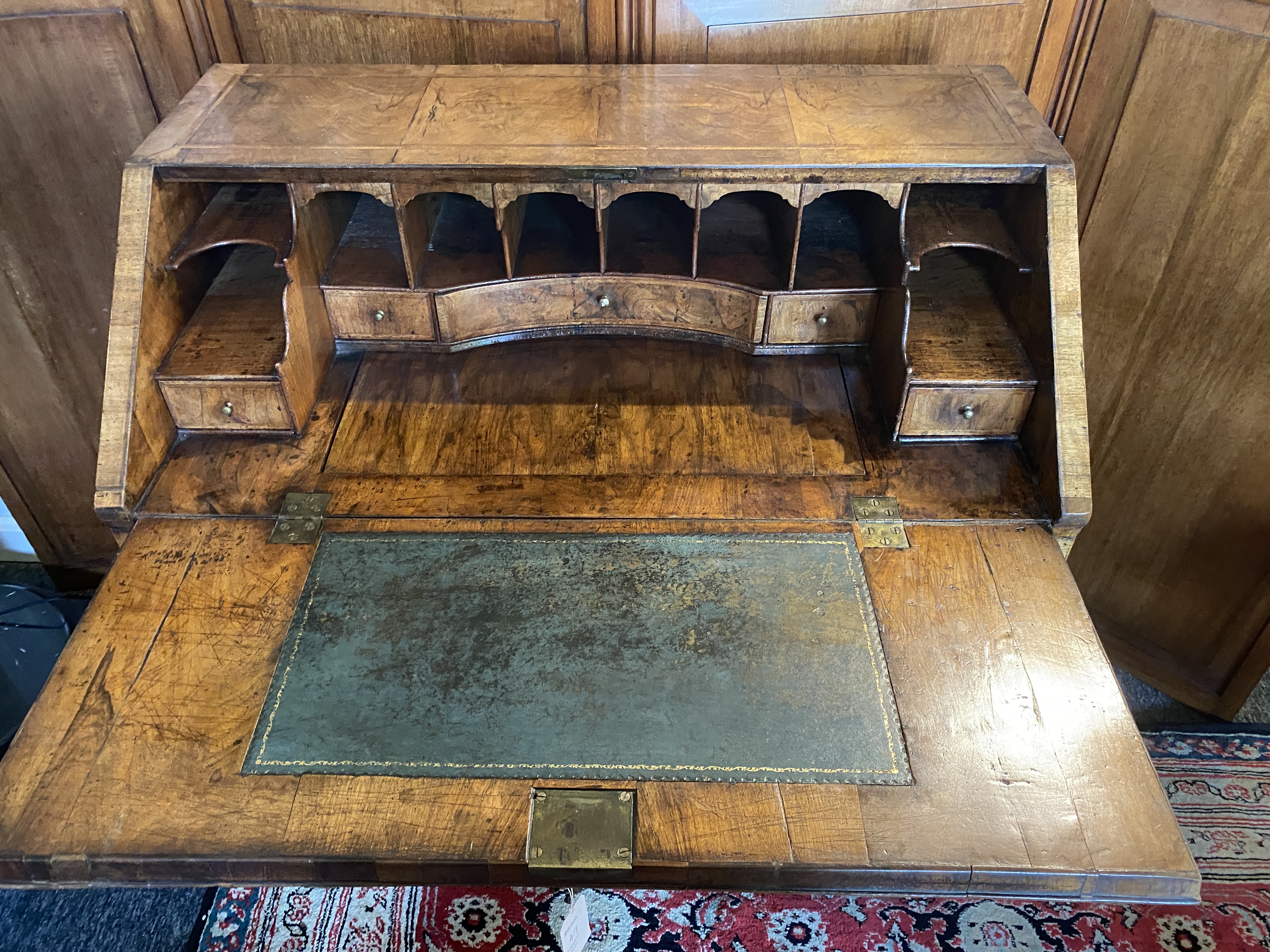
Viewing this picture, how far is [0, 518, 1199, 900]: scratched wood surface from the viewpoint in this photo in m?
1.22

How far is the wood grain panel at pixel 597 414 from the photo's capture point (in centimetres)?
175

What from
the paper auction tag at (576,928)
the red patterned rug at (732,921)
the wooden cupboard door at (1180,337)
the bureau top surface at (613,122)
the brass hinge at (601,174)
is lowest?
the red patterned rug at (732,921)

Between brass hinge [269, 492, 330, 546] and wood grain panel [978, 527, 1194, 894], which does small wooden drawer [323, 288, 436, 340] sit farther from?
wood grain panel [978, 527, 1194, 894]

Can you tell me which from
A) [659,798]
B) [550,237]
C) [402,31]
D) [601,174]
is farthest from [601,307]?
[659,798]

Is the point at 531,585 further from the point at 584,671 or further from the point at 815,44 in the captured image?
the point at 815,44

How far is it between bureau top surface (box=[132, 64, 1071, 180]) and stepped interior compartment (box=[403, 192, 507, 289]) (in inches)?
6.2

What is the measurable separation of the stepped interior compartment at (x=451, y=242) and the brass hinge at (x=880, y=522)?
82cm

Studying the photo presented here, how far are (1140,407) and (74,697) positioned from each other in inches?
96.2

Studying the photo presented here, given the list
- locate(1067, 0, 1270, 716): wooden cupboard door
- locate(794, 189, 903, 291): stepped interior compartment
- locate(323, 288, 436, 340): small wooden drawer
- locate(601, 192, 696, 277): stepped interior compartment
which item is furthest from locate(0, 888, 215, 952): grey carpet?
locate(1067, 0, 1270, 716): wooden cupboard door

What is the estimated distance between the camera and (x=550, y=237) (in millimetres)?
1934

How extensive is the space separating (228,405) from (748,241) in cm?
108

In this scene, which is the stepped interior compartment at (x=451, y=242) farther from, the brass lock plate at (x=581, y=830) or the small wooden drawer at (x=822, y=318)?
the brass lock plate at (x=581, y=830)

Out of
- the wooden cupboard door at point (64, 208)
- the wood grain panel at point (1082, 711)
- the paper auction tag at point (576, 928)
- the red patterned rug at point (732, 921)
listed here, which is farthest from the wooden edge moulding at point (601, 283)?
the red patterned rug at point (732, 921)

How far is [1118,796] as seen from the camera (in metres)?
1.28
